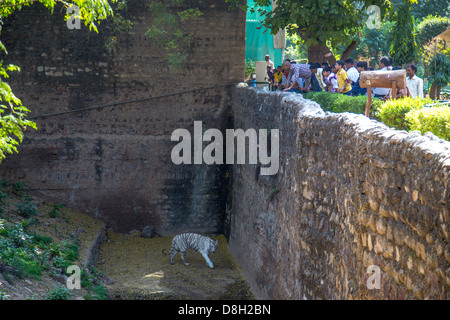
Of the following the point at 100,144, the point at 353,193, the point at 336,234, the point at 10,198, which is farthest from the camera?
the point at 100,144

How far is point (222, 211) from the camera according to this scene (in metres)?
14.0

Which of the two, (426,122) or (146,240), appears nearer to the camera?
(426,122)

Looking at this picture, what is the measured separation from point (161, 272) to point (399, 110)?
590 cm

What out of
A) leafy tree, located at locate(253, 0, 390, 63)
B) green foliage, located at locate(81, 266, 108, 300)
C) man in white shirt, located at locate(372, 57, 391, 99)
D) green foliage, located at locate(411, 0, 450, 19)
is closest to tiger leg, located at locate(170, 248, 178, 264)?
green foliage, located at locate(81, 266, 108, 300)

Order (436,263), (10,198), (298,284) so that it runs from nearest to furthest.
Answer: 1. (436,263)
2. (298,284)
3. (10,198)

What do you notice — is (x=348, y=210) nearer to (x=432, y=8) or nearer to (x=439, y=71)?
(x=439, y=71)

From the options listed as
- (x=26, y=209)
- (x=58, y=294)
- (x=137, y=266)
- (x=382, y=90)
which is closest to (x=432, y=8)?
(x=382, y=90)

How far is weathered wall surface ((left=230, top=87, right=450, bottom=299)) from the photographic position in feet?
12.1

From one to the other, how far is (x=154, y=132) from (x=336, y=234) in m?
8.33

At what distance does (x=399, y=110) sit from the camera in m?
7.39

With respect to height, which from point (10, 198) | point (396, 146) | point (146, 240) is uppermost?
point (396, 146)

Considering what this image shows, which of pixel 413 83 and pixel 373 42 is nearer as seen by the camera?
pixel 413 83
